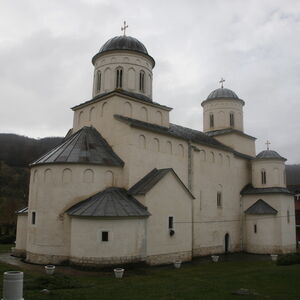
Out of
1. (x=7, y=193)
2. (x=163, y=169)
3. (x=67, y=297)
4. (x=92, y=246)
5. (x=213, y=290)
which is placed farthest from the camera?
(x=7, y=193)

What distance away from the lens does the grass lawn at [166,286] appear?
1228 cm

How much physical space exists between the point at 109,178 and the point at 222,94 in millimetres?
20809

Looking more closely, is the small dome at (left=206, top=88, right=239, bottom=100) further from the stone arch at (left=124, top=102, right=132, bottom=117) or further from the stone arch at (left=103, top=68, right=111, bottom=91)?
the stone arch at (left=124, top=102, right=132, bottom=117)

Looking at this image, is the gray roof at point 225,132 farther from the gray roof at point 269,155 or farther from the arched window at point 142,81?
the arched window at point 142,81

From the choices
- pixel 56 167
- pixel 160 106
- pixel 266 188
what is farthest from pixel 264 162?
pixel 56 167

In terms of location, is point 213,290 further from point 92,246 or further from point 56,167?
point 56,167

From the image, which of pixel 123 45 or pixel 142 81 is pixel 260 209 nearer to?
pixel 142 81

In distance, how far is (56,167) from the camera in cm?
2212

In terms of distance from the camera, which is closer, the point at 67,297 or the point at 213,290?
the point at 67,297

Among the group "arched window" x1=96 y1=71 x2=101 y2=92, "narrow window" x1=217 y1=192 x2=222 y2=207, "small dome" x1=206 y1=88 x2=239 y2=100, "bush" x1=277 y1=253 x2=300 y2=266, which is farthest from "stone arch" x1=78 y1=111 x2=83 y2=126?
"bush" x1=277 y1=253 x2=300 y2=266

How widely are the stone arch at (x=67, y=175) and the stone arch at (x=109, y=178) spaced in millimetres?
2403

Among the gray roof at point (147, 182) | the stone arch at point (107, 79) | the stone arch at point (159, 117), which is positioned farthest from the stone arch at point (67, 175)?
the stone arch at point (159, 117)

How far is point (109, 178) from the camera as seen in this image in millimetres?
23047

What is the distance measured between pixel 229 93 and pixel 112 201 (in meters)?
23.2
